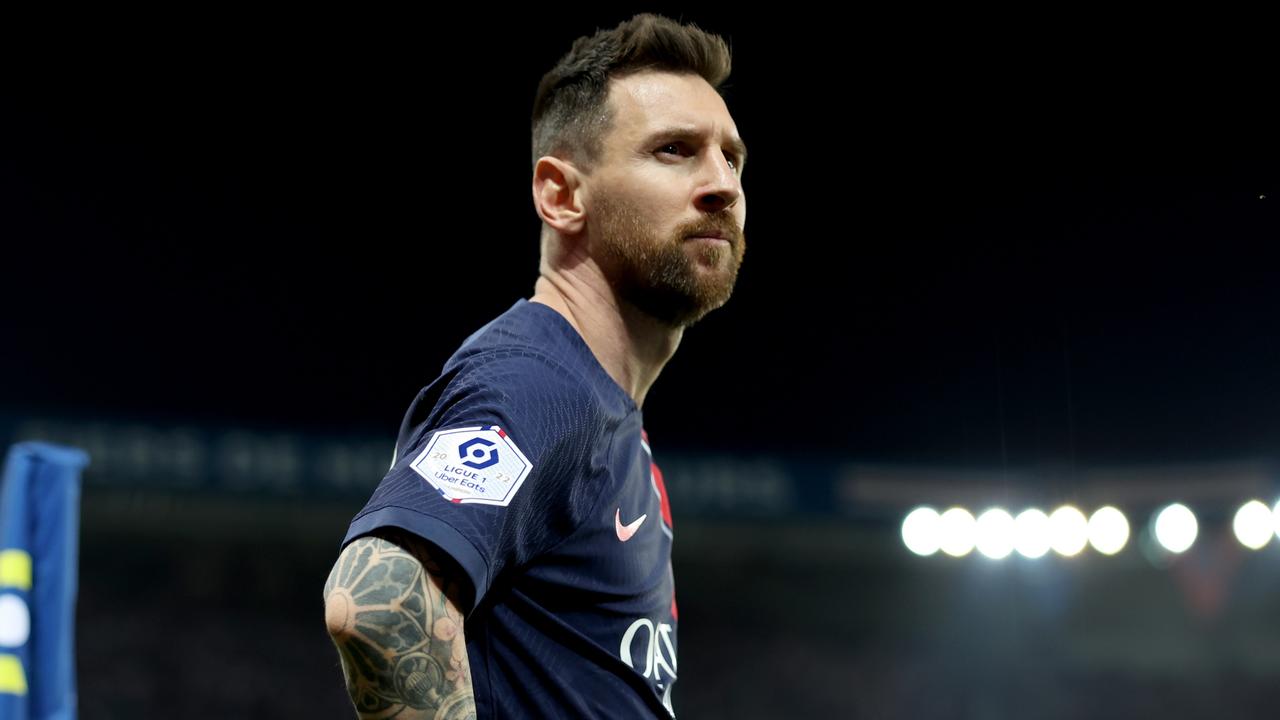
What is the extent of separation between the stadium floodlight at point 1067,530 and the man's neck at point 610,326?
752 centimetres

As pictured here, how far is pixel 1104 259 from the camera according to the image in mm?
5250

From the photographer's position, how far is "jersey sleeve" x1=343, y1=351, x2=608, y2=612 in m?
1.06

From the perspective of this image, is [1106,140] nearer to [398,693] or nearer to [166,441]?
[398,693]

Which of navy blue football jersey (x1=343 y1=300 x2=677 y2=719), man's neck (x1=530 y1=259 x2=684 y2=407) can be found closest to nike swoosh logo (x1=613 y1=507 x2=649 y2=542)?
navy blue football jersey (x1=343 y1=300 x2=677 y2=719)

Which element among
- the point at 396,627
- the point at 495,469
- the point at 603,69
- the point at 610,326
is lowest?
the point at 396,627

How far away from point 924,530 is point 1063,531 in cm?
142

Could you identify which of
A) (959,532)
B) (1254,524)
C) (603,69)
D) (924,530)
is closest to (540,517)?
(603,69)

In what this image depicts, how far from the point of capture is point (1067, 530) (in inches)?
327

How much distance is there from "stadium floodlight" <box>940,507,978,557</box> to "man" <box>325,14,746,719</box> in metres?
7.81

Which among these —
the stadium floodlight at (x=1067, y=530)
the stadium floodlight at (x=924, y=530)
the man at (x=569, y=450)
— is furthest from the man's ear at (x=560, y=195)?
the stadium floodlight at (x=924, y=530)

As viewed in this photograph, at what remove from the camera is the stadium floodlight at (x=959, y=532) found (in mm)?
8967

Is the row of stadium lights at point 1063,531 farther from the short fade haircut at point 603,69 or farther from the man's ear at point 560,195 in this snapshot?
the man's ear at point 560,195

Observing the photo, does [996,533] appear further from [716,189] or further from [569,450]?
[569,450]

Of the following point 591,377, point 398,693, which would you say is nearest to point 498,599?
point 398,693
